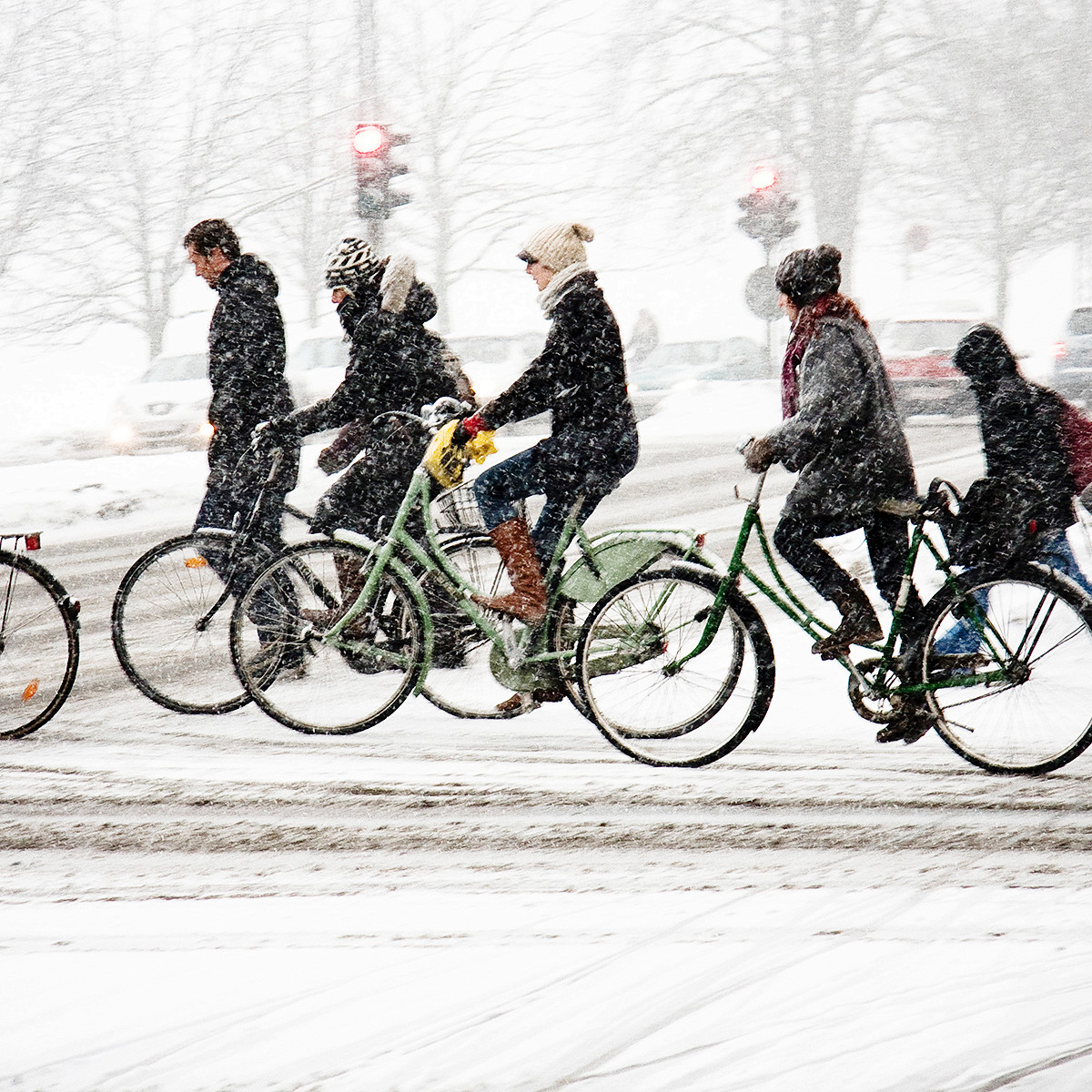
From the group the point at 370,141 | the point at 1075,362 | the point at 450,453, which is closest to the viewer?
the point at 450,453

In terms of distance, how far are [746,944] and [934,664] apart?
1524 millimetres

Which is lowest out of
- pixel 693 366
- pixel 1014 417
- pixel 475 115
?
pixel 1014 417

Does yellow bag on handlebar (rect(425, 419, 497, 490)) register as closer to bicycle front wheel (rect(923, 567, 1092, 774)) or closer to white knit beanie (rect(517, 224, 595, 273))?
white knit beanie (rect(517, 224, 595, 273))

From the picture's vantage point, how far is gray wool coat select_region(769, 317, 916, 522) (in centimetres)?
474

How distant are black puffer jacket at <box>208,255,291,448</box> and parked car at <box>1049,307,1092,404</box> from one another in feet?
41.7

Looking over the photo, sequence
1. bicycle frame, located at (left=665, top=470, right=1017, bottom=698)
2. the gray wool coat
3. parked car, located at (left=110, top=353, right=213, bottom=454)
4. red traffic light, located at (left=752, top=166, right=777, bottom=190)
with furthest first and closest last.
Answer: parked car, located at (left=110, top=353, right=213, bottom=454)
red traffic light, located at (left=752, top=166, right=777, bottom=190)
the gray wool coat
bicycle frame, located at (left=665, top=470, right=1017, bottom=698)

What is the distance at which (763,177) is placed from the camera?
41.9 ft

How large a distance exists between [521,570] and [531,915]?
5.36ft

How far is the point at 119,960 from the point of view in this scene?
3.42m

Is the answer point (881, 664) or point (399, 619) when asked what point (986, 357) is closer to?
point (881, 664)

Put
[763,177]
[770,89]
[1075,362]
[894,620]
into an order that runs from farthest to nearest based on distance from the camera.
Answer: [770,89] < [1075,362] < [763,177] < [894,620]

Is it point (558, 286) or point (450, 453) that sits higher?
point (558, 286)

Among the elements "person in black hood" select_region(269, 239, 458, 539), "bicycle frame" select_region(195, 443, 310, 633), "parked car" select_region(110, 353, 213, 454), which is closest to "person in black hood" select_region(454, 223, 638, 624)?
"person in black hood" select_region(269, 239, 458, 539)

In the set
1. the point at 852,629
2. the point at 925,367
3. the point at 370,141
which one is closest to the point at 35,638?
the point at 852,629
